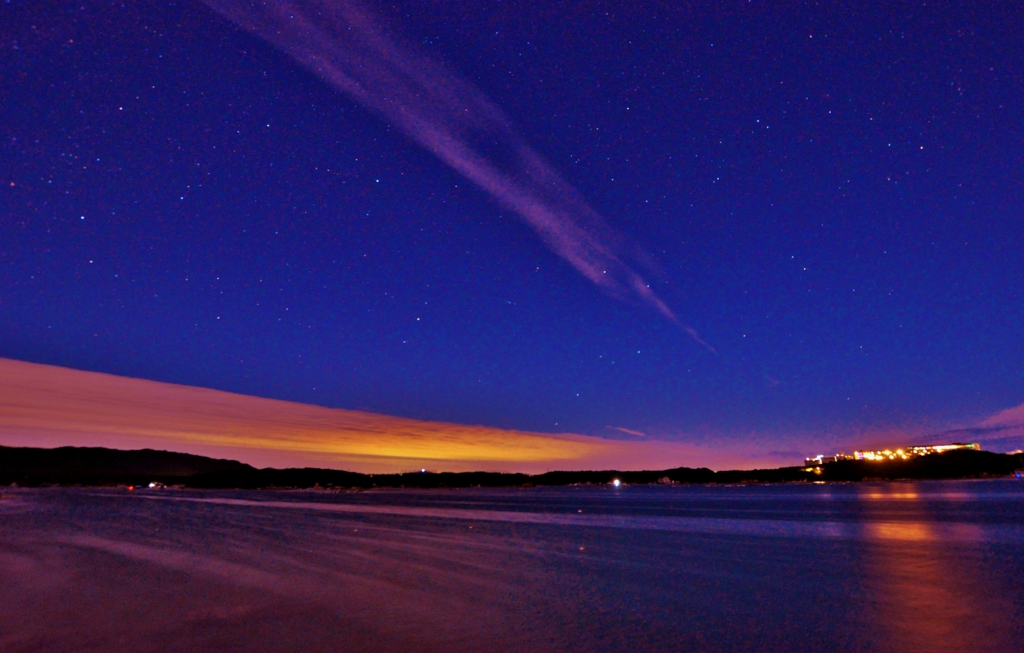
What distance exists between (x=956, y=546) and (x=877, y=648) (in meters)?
17.2

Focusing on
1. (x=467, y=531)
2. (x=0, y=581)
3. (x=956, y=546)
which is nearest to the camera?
(x=0, y=581)

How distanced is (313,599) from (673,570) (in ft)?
30.9

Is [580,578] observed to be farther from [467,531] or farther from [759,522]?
[759,522]

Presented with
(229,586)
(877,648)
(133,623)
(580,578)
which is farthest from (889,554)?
(133,623)

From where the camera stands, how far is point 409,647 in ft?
31.4

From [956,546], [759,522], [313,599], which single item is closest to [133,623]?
[313,599]

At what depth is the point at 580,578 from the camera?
642 inches

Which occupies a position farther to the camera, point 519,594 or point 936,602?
point 519,594

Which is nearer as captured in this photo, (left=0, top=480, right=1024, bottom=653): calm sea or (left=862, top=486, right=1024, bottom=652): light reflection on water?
(left=862, top=486, right=1024, bottom=652): light reflection on water

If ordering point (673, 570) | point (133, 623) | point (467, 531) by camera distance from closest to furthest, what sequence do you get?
point (133, 623)
point (673, 570)
point (467, 531)

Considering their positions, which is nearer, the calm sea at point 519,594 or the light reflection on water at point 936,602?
the light reflection on water at point 936,602

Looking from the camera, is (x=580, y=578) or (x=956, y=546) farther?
(x=956, y=546)

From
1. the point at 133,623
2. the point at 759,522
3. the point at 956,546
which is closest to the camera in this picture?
the point at 133,623

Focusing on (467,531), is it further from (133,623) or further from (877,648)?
(877,648)
